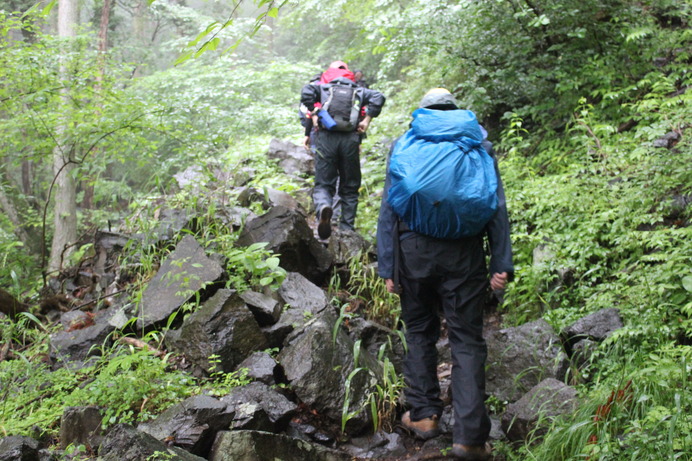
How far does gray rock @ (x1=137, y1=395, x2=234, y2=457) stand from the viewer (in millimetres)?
2984

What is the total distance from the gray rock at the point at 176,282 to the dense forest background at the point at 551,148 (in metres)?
1.09

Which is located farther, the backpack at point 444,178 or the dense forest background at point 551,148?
the dense forest background at point 551,148

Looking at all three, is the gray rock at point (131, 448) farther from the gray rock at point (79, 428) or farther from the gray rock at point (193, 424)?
the gray rock at point (79, 428)

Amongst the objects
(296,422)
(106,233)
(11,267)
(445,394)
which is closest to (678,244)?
(445,394)

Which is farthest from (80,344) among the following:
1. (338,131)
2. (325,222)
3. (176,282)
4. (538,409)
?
(338,131)

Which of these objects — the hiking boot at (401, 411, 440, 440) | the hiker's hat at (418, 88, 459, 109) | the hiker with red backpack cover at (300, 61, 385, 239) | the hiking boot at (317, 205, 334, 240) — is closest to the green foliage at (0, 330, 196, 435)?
the hiking boot at (401, 411, 440, 440)

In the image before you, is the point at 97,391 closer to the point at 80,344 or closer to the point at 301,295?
the point at 80,344

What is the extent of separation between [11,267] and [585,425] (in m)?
7.05

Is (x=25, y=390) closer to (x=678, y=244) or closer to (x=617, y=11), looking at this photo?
(x=678, y=244)

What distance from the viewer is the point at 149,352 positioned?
3869 millimetres

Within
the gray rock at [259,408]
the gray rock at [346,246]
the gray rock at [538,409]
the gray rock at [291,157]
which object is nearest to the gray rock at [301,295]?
the gray rock at [346,246]

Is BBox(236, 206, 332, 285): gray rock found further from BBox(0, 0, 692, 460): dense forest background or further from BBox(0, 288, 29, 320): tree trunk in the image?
BBox(0, 288, 29, 320): tree trunk

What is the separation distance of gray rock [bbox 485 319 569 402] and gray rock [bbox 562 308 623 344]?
0.43 feet

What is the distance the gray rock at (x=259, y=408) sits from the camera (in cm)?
322
